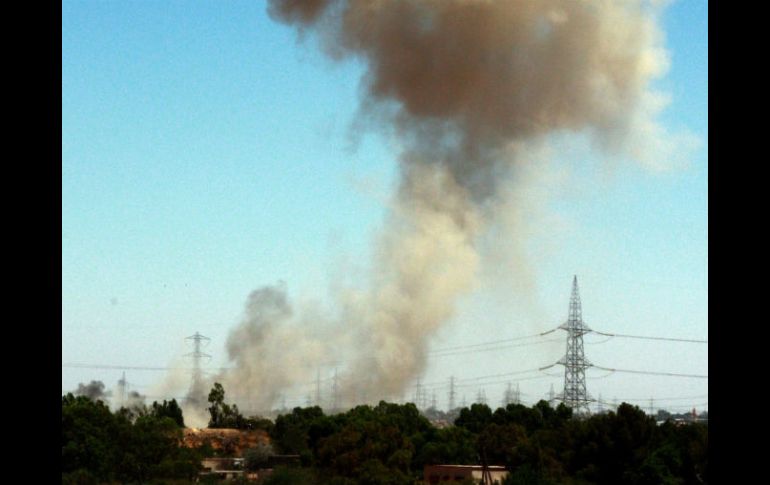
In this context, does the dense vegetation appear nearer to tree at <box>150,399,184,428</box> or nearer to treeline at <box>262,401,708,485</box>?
treeline at <box>262,401,708,485</box>

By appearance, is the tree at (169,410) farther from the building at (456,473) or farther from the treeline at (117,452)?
the building at (456,473)

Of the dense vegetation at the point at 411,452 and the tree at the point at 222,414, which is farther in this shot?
the tree at the point at 222,414

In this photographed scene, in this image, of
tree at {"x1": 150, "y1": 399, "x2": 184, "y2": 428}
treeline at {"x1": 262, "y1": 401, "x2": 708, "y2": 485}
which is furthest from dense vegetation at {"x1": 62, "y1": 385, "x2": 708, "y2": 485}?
tree at {"x1": 150, "y1": 399, "x2": 184, "y2": 428}

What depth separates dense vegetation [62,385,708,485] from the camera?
39.7m

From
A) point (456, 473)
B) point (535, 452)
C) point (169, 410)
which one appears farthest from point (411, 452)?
point (169, 410)

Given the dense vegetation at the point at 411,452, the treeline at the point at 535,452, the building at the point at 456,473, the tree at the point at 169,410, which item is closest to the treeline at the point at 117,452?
the dense vegetation at the point at 411,452

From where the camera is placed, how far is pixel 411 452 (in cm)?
4644

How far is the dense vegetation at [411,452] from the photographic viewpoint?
3969cm

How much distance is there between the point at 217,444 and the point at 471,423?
13650 mm

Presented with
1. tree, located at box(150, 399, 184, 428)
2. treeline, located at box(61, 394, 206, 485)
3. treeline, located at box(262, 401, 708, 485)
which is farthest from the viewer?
tree, located at box(150, 399, 184, 428)

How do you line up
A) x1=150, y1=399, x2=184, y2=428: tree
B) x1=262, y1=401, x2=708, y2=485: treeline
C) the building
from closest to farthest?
x1=262, y1=401, x2=708, y2=485: treeline → the building → x1=150, y1=399, x2=184, y2=428: tree
